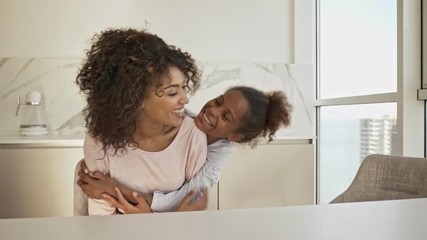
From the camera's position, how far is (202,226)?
1.48 feet

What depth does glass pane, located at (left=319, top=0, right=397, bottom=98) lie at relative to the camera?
6.64ft

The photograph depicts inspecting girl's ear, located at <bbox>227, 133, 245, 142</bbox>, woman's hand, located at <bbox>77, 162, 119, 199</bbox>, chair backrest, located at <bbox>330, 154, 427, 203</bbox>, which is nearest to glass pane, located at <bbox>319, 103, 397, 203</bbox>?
chair backrest, located at <bbox>330, 154, 427, 203</bbox>

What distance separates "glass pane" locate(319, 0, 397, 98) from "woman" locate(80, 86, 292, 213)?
709 mm

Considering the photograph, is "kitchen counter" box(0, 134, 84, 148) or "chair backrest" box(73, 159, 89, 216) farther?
"kitchen counter" box(0, 134, 84, 148)

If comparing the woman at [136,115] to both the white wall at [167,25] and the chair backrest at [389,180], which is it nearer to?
the chair backrest at [389,180]

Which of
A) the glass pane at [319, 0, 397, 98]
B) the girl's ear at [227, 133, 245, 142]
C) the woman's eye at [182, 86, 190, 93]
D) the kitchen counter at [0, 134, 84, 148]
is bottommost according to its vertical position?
the kitchen counter at [0, 134, 84, 148]

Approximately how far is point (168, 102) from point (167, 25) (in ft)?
3.38

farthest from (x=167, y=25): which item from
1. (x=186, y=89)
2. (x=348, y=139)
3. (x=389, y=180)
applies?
(x=389, y=180)

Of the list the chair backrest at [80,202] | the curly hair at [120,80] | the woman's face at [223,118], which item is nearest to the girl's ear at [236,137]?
the woman's face at [223,118]

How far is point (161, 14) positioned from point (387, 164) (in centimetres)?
139

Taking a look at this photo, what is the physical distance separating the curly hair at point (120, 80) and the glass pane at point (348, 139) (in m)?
1.16

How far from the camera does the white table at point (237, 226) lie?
42 centimetres

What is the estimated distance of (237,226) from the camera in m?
0.46

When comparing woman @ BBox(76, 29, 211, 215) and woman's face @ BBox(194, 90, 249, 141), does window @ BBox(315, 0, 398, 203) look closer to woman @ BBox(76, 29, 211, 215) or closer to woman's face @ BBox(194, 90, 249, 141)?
woman's face @ BBox(194, 90, 249, 141)
